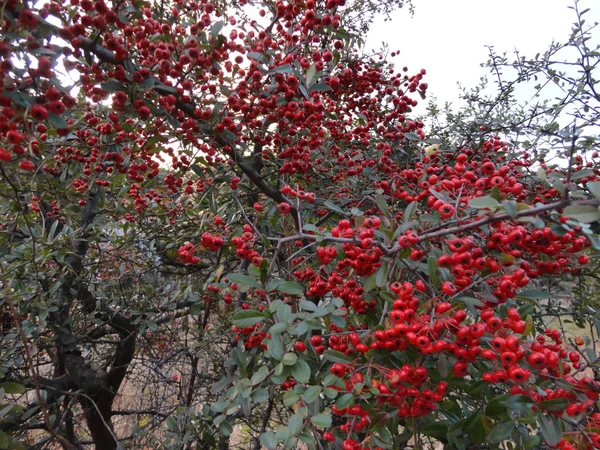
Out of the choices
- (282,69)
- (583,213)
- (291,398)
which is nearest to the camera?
(583,213)

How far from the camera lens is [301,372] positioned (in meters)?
1.28

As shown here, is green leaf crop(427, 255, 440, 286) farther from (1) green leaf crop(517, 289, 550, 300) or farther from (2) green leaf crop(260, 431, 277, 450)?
(2) green leaf crop(260, 431, 277, 450)

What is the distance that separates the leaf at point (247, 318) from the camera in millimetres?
1427

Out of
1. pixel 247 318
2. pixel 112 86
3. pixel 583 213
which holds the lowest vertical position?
pixel 247 318

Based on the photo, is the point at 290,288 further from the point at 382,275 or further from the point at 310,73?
the point at 310,73

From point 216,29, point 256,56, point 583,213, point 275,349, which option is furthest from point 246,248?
point 583,213

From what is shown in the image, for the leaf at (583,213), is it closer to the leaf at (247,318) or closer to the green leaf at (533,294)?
the green leaf at (533,294)

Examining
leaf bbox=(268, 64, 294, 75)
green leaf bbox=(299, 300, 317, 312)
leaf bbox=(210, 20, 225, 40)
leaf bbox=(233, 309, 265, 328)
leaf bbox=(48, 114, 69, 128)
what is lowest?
leaf bbox=(233, 309, 265, 328)

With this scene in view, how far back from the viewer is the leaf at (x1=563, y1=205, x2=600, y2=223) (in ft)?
3.17

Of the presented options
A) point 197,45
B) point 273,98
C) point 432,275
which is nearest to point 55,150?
point 197,45

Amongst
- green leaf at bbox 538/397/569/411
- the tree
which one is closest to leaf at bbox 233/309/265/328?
the tree

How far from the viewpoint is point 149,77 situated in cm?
154

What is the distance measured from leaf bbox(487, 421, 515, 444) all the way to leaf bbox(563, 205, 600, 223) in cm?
82

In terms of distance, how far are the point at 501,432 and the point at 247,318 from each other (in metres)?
1.02
